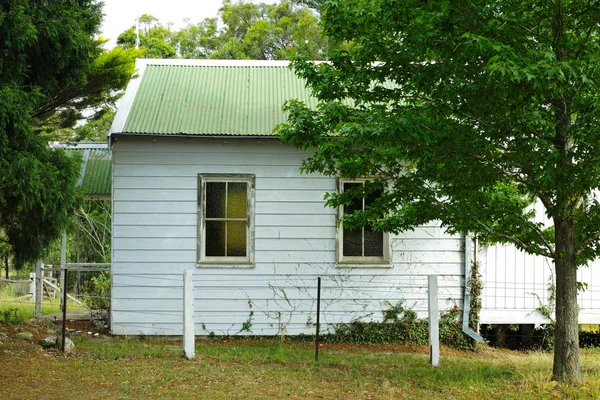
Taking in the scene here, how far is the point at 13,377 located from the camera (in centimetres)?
835

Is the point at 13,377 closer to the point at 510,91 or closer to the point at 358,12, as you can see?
the point at 358,12

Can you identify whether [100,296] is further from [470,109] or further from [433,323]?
[470,109]

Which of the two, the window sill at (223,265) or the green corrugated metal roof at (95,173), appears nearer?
the window sill at (223,265)

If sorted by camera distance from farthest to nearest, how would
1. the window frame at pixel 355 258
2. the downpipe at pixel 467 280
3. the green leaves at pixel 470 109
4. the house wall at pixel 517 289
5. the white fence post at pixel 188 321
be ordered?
the house wall at pixel 517 289
the downpipe at pixel 467 280
the window frame at pixel 355 258
the white fence post at pixel 188 321
the green leaves at pixel 470 109

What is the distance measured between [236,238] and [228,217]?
0.40 m

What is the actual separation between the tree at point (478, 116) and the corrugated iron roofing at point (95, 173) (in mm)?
5691

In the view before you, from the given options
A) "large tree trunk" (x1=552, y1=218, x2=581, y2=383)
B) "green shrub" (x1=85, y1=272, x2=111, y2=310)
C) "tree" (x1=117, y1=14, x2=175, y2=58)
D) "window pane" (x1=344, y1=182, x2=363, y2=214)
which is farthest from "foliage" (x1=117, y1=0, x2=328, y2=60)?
"large tree trunk" (x1=552, y1=218, x2=581, y2=383)

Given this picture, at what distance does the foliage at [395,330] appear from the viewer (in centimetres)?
1216

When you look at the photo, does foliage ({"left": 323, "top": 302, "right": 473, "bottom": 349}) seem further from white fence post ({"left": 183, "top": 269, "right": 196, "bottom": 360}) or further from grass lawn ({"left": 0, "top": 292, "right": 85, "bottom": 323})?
grass lawn ({"left": 0, "top": 292, "right": 85, "bottom": 323})

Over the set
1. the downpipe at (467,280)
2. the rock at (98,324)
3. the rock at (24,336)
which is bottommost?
the rock at (98,324)

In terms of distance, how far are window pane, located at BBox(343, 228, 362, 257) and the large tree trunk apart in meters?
4.47

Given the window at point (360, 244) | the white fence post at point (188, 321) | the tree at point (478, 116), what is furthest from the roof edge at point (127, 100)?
the window at point (360, 244)

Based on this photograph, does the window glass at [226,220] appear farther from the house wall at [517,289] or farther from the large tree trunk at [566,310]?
the large tree trunk at [566,310]

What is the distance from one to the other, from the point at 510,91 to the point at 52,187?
622cm
